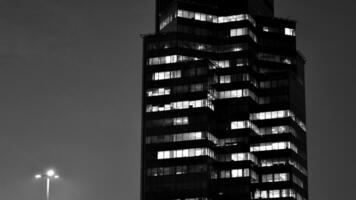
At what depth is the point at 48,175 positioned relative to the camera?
130375mm
